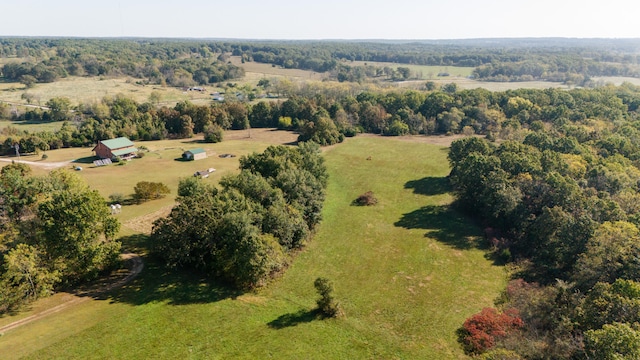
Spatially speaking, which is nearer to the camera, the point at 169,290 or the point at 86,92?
the point at 169,290

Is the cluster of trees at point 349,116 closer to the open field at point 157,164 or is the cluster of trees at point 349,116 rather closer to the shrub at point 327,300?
the open field at point 157,164

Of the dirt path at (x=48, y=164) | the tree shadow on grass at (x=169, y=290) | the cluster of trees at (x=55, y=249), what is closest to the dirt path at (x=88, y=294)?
the tree shadow on grass at (x=169, y=290)

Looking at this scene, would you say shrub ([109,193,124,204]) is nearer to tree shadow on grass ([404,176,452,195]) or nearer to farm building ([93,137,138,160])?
farm building ([93,137,138,160])

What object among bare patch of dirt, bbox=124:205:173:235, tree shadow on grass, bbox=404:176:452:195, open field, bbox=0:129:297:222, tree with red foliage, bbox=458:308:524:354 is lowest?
tree with red foliage, bbox=458:308:524:354

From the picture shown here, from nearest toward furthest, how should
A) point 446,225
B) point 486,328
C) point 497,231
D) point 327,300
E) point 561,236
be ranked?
1. point 486,328
2. point 327,300
3. point 561,236
4. point 497,231
5. point 446,225

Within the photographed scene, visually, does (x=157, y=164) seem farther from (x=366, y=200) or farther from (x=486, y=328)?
(x=486, y=328)

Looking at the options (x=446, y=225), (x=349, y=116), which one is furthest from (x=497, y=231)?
(x=349, y=116)

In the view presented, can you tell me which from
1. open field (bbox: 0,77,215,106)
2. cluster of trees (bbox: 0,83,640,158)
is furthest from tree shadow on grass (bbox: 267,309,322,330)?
open field (bbox: 0,77,215,106)
